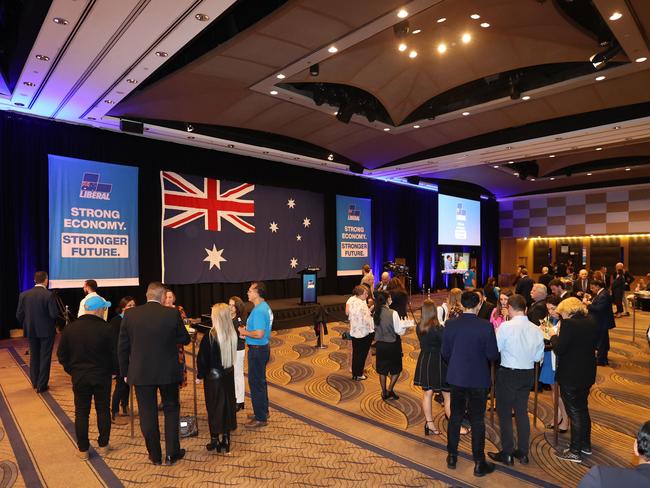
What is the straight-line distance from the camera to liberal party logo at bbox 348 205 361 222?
45.9 feet

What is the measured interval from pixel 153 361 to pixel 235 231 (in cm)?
777

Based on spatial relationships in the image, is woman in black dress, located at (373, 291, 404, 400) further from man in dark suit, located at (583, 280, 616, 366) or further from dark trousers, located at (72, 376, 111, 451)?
man in dark suit, located at (583, 280, 616, 366)

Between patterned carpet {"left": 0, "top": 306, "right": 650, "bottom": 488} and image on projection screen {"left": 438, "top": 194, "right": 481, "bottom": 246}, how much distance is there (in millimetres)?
12123

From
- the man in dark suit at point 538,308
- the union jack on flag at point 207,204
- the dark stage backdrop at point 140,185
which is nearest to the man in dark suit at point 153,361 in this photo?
the man in dark suit at point 538,308

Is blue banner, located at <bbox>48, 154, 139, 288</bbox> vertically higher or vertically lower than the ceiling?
lower

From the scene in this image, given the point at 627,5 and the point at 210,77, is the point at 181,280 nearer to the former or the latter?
the point at 210,77

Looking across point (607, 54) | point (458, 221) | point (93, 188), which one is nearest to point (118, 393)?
point (93, 188)

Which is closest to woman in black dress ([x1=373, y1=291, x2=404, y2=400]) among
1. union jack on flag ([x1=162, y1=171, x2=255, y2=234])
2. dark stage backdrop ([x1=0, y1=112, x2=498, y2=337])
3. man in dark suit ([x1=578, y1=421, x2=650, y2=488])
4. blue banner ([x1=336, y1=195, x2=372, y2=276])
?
man in dark suit ([x1=578, y1=421, x2=650, y2=488])

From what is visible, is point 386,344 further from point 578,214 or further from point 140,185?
point 578,214

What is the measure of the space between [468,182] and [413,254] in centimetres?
464

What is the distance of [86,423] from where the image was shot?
3.41m

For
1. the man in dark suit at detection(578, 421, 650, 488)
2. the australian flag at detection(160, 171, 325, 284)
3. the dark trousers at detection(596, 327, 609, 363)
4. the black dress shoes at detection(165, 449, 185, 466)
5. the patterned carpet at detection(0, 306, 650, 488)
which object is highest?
the australian flag at detection(160, 171, 325, 284)

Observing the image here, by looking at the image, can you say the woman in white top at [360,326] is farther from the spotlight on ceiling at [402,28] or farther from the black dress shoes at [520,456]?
the spotlight on ceiling at [402,28]

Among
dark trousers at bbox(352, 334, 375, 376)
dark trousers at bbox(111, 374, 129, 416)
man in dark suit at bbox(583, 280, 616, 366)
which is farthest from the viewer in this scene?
man in dark suit at bbox(583, 280, 616, 366)
